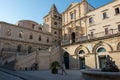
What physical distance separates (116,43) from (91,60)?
5.45m

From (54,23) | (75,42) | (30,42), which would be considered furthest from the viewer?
(54,23)

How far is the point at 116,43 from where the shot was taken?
21.8 meters

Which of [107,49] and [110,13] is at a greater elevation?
[110,13]

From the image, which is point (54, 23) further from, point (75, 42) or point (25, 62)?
point (25, 62)

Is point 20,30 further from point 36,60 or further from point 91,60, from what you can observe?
point 91,60

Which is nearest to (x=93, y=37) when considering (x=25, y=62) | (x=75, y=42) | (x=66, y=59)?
(x=75, y=42)

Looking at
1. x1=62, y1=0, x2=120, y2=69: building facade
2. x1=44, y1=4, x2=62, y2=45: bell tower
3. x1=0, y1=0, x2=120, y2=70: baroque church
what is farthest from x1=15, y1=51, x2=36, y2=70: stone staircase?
x1=44, y1=4, x2=62, y2=45: bell tower

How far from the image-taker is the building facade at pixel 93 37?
23141 mm

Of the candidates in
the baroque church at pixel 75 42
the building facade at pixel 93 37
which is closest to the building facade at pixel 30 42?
the baroque church at pixel 75 42

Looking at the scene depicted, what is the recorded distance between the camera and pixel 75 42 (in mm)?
28359

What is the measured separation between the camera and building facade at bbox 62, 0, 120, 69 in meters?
23.1

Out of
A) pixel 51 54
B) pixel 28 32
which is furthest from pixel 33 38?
pixel 51 54

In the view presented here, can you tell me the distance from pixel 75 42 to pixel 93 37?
4.02 metres

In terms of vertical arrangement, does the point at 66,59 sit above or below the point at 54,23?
below
